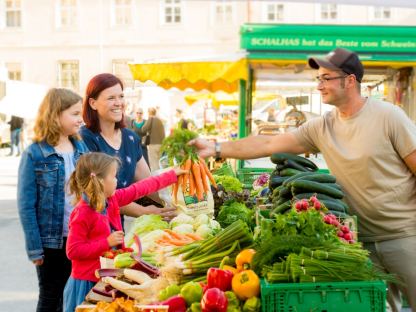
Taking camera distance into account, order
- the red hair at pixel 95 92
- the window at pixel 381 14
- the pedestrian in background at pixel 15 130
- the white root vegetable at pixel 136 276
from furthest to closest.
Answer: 1. the window at pixel 381 14
2. the pedestrian in background at pixel 15 130
3. the red hair at pixel 95 92
4. the white root vegetable at pixel 136 276

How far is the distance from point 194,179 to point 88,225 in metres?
1.33

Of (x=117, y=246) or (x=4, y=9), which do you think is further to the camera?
(x=4, y=9)

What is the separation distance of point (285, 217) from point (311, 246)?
26cm

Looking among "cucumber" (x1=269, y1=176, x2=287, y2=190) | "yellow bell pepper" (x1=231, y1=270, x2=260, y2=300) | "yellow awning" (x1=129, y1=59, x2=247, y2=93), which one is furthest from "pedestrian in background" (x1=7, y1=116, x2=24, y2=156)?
"yellow bell pepper" (x1=231, y1=270, x2=260, y2=300)

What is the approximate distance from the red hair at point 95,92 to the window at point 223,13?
36.7m

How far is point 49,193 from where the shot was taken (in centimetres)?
469

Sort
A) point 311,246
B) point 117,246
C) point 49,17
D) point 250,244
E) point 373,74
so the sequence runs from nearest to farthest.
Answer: point 311,246 < point 250,244 < point 117,246 < point 373,74 < point 49,17

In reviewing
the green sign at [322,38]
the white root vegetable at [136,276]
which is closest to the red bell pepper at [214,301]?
the white root vegetable at [136,276]

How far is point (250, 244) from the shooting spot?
4027 mm

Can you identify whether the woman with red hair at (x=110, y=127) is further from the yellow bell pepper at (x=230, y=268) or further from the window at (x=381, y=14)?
the window at (x=381, y=14)

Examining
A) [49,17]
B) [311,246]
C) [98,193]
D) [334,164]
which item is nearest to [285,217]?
[311,246]

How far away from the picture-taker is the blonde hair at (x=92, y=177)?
439 cm

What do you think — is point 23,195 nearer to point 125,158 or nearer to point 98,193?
point 98,193

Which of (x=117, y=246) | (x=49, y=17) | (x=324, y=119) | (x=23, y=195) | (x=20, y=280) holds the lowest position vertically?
(x=20, y=280)
